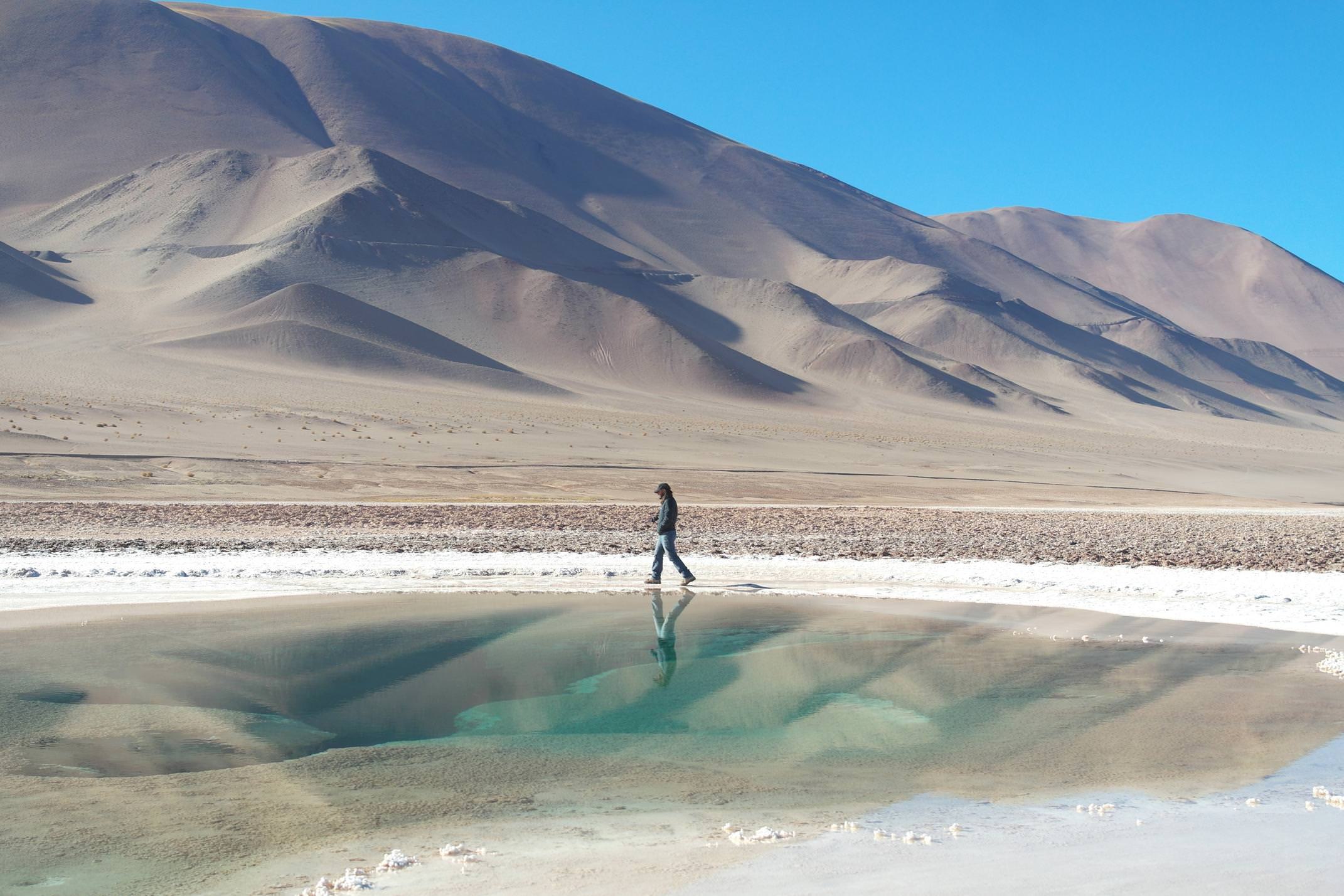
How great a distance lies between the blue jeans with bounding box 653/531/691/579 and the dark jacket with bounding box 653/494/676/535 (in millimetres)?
51

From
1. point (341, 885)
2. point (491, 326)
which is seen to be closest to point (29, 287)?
point (491, 326)

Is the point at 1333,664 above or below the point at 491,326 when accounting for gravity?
below

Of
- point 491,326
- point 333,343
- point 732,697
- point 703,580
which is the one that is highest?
point 491,326

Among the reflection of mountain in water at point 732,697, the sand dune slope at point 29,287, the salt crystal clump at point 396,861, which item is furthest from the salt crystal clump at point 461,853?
the sand dune slope at point 29,287

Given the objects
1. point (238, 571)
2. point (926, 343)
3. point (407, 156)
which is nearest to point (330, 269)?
point (926, 343)

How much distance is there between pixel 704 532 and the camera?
22281 millimetres

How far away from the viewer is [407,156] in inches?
6506

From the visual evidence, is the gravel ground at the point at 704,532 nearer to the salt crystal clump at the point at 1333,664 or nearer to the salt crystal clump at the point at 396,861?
the salt crystal clump at the point at 1333,664

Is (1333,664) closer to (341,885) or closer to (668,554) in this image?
(668,554)

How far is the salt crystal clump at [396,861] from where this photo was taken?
5.25m

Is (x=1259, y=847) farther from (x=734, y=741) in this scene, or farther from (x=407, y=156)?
(x=407, y=156)

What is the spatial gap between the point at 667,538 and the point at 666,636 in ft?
10.7

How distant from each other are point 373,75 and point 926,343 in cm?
10549

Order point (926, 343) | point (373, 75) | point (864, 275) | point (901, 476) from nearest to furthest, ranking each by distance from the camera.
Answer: point (901, 476)
point (926, 343)
point (864, 275)
point (373, 75)
